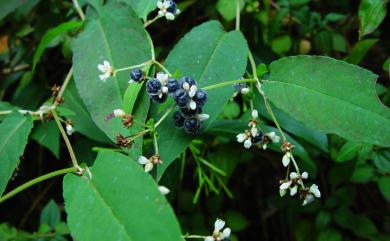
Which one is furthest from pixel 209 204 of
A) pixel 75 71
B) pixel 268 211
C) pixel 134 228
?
pixel 134 228

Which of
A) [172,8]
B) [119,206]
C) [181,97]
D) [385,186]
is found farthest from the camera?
[385,186]

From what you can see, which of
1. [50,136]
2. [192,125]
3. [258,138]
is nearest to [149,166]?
[192,125]

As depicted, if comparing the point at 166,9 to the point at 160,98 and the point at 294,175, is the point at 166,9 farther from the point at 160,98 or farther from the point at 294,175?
the point at 294,175

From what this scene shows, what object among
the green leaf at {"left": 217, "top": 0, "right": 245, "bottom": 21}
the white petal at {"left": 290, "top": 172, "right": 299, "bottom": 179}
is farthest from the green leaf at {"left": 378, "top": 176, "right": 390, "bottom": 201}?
the green leaf at {"left": 217, "top": 0, "right": 245, "bottom": 21}

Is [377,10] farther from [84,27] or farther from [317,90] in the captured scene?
[84,27]

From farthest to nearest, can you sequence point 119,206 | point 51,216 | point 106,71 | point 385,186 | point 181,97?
1. point 51,216
2. point 385,186
3. point 106,71
4. point 181,97
5. point 119,206

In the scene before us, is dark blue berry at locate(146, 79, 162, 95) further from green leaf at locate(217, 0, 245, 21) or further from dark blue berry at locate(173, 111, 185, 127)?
green leaf at locate(217, 0, 245, 21)

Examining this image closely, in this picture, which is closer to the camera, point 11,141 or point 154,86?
point 154,86
